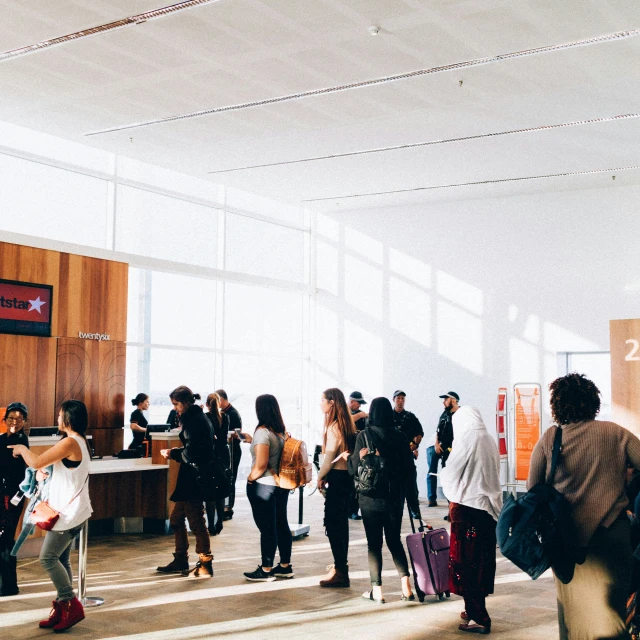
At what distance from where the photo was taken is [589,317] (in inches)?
513

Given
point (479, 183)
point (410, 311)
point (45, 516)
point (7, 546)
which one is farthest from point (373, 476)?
→ point (410, 311)

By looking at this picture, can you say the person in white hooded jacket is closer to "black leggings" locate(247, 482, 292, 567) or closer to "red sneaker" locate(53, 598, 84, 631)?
"black leggings" locate(247, 482, 292, 567)

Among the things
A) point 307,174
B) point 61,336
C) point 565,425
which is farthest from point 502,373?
point 565,425

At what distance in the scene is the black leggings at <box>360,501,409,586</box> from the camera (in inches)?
237

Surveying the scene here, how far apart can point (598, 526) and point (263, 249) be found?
12211 mm

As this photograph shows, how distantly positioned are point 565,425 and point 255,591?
3740mm

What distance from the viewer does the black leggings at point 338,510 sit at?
674cm

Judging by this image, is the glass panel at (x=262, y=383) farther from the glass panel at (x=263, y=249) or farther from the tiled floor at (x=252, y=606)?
the tiled floor at (x=252, y=606)

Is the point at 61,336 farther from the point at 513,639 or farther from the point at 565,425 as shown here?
the point at 565,425

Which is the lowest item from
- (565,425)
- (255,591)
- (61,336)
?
(255,591)

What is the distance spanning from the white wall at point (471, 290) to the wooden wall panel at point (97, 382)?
5495 millimetres

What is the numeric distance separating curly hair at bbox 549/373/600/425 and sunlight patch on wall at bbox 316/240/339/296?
12.2m

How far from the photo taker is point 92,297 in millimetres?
10789

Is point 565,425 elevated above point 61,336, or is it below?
below
